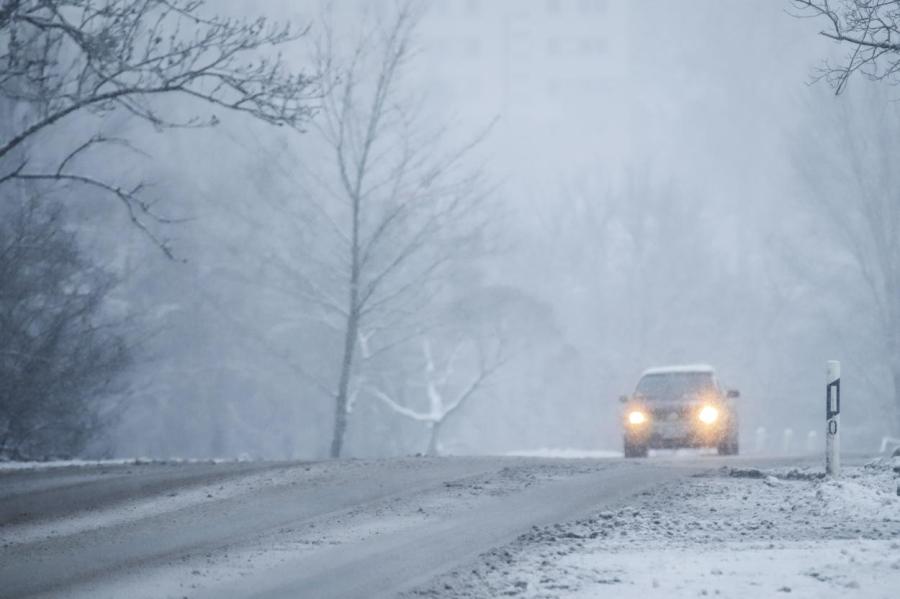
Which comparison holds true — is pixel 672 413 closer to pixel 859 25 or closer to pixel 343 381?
pixel 343 381

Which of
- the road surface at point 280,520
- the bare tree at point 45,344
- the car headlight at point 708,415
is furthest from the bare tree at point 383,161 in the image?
the road surface at point 280,520

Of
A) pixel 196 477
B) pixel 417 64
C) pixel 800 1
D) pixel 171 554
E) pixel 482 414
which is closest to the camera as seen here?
pixel 171 554

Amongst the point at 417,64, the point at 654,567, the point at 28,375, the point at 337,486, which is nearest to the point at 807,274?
the point at 417,64

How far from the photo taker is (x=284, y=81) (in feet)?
41.7

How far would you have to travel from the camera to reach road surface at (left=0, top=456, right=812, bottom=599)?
638cm

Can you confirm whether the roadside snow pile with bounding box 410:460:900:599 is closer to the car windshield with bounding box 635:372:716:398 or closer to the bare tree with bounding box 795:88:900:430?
the car windshield with bounding box 635:372:716:398

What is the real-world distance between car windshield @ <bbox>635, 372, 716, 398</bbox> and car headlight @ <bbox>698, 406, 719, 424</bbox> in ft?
1.91

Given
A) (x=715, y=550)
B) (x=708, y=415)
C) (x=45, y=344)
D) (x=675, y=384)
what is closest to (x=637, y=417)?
(x=708, y=415)

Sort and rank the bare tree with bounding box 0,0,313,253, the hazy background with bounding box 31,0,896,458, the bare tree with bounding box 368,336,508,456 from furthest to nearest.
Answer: the bare tree with bounding box 368,336,508,456 → the hazy background with bounding box 31,0,896,458 → the bare tree with bounding box 0,0,313,253

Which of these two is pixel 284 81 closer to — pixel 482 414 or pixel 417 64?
pixel 417 64

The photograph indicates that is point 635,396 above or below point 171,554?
above

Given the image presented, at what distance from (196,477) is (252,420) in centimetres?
3070

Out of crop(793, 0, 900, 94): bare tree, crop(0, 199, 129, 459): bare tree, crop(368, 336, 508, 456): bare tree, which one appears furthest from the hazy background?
crop(793, 0, 900, 94): bare tree

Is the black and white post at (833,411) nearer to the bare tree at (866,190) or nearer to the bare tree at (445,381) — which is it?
the bare tree at (866,190)
